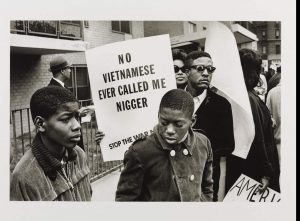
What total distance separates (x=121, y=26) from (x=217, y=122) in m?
0.99

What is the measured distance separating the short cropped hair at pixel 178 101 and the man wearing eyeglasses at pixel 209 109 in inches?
2.1

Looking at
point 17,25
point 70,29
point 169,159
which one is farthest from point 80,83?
point 169,159

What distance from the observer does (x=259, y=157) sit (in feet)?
11.4

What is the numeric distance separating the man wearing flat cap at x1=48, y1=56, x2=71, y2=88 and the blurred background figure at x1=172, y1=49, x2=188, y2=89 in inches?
30.3

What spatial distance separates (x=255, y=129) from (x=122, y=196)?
1099 millimetres

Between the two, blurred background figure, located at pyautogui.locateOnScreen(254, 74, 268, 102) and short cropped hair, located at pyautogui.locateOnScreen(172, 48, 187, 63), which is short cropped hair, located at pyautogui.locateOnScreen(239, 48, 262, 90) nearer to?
blurred background figure, located at pyautogui.locateOnScreen(254, 74, 268, 102)

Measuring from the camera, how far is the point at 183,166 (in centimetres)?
339

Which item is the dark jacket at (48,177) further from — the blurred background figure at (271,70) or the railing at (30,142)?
the blurred background figure at (271,70)

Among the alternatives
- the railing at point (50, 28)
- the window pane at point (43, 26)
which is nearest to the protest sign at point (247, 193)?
the railing at point (50, 28)

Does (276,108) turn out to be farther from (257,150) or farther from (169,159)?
(169,159)

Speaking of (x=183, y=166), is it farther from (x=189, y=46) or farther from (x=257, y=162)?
(x=189, y=46)

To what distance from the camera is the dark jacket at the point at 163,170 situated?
3.36 metres

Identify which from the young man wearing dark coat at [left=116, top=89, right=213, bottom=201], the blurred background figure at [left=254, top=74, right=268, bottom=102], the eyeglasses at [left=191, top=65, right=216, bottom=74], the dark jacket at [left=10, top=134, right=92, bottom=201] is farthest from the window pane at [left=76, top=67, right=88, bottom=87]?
the blurred background figure at [left=254, top=74, right=268, bottom=102]

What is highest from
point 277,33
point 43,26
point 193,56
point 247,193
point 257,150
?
point 43,26
